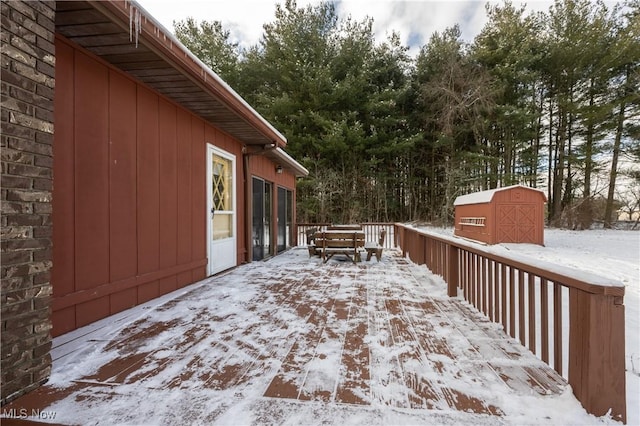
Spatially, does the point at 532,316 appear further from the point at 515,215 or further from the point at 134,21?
the point at 515,215

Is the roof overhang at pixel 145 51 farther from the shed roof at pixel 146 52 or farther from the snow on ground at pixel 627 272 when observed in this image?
the snow on ground at pixel 627 272

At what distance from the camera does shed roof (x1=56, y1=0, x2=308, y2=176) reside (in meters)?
2.00

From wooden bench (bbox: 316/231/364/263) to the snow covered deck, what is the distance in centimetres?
250

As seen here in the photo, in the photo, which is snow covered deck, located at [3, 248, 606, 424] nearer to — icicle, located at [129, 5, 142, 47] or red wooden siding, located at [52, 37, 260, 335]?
red wooden siding, located at [52, 37, 260, 335]

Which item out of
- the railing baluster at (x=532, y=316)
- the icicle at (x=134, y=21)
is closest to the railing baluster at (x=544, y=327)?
the railing baluster at (x=532, y=316)

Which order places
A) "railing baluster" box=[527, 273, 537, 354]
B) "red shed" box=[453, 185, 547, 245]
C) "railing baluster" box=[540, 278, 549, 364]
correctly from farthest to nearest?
"red shed" box=[453, 185, 547, 245] → "railing baluster" box=[527, 273, 537, 354] → "railing baluster" box=[540, 278, 549, 364]

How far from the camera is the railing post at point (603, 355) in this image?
1427 mm

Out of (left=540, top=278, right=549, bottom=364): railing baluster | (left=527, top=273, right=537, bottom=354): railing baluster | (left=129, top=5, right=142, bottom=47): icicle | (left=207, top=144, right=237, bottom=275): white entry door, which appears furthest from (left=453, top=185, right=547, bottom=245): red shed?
(left=129, top=5, right=142, bottom=47): icicle

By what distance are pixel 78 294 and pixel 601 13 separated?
865 inches

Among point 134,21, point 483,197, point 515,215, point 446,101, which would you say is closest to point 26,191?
point 134,21

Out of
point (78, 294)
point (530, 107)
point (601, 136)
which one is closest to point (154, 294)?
point (78, 294)

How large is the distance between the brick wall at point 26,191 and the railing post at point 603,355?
108 inches

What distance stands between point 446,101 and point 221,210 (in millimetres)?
13063

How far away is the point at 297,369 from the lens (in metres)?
1.87
